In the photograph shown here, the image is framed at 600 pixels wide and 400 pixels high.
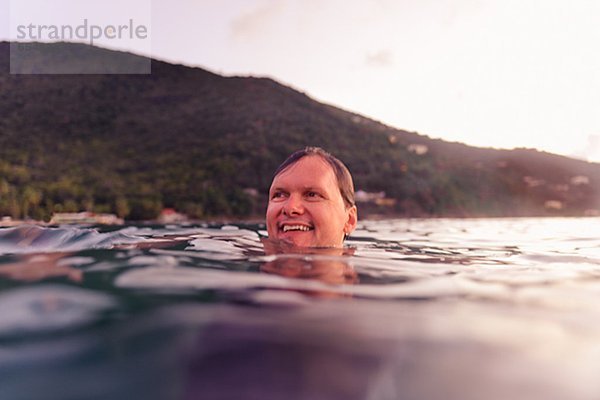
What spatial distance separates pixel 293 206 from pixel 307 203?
5.3 inches

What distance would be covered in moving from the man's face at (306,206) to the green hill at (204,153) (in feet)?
76.6

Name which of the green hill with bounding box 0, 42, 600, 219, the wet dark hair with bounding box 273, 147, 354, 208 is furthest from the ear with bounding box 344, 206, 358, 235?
the green hill with bounding box 0, 42, 600, 219

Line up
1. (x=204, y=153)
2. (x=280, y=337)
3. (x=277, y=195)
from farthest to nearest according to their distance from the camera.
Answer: (x=204, y=153)
(x=277, y=195)
(x=280, y=337)

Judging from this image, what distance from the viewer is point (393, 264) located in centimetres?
304

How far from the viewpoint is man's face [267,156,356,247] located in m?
3.87

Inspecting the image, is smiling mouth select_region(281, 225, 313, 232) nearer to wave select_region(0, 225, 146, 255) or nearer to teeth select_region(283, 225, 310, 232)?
teeth select_region(283, 225, 310, 232)

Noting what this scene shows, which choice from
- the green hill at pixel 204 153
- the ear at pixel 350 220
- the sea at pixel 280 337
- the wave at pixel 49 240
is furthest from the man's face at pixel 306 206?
the green hill at pixel 204 153

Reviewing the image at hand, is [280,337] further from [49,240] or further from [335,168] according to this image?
[335,168]

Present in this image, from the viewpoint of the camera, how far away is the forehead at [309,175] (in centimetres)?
392

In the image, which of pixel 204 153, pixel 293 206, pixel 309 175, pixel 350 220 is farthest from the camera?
pixel 204 153

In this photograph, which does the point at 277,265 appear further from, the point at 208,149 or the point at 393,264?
the point at 208,149

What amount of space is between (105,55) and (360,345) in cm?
5820

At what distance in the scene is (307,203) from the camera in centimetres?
388

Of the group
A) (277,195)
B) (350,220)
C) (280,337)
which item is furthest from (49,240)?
(280,337)
